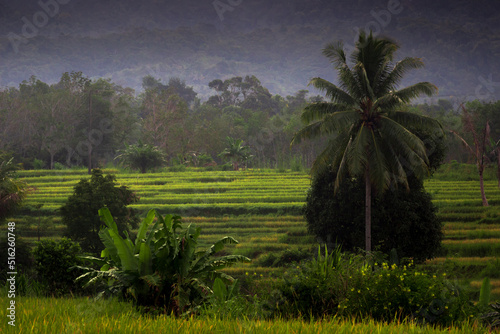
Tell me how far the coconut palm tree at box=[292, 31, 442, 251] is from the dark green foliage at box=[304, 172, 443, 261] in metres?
0.52

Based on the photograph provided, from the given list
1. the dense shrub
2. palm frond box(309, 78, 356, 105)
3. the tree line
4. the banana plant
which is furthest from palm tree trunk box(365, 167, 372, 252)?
the tree line

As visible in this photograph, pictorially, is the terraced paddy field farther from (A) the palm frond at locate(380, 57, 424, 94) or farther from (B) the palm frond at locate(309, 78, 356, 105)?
(A) the palm frond at locate(380, 57, 424, 94)

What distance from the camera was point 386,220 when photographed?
14.9 metres

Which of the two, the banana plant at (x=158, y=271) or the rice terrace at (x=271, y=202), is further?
the banana plant at (x=158, y=271)

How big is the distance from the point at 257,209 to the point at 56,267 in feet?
52.6

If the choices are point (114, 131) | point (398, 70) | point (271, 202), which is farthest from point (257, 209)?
point (114, 131)

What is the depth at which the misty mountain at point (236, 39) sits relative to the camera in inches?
2283

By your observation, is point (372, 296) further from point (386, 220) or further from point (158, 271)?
point (386, 220)

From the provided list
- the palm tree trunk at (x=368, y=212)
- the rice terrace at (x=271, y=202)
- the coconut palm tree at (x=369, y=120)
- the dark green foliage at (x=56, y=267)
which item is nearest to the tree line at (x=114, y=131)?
the rice terrace at (x=271, y=202)

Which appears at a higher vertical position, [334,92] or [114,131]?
[114,131]

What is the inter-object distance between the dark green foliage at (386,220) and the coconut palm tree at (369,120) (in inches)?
20.3

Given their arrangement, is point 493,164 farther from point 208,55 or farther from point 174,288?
point 208,55

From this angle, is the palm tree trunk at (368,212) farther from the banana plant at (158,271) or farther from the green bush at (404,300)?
the banana plant at (158,271)

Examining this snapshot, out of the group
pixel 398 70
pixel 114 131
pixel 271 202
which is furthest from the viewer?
pixel 114 131
